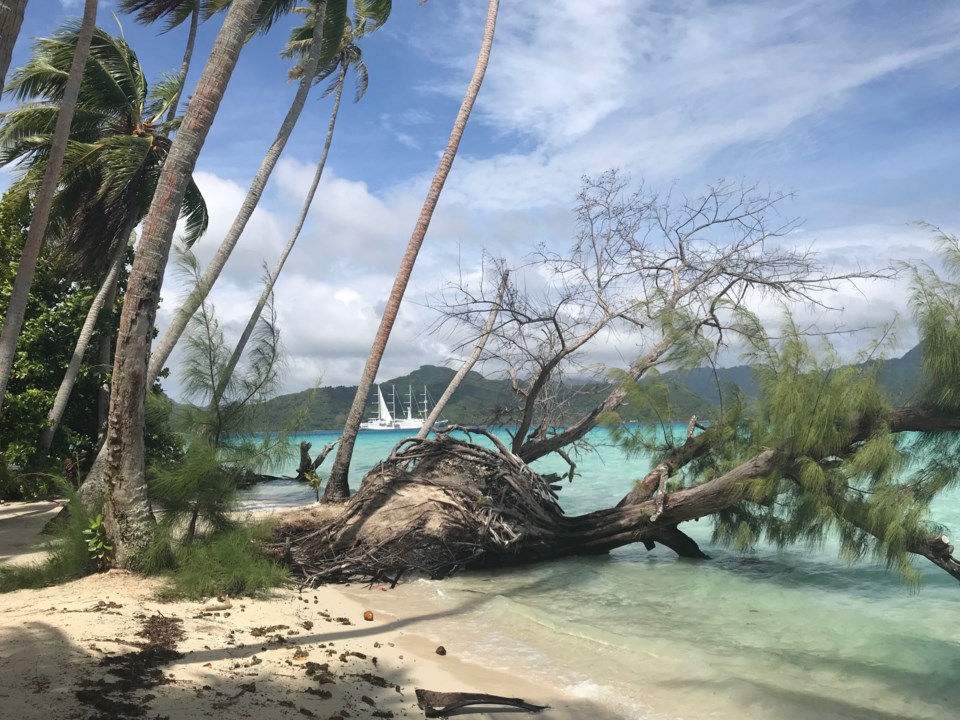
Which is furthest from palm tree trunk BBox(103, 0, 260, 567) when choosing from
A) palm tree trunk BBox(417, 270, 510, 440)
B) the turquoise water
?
palm tree trunk BBox(417, 270, 510, 440)

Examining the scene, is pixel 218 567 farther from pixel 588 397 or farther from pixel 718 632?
pixel 588 397

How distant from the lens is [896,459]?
23.1 feet

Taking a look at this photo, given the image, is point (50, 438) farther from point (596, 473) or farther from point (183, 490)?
point (596, 473)

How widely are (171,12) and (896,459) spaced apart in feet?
49.5

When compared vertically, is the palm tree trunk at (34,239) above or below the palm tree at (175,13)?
below

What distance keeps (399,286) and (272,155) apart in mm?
3223

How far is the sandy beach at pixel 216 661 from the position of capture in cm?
371

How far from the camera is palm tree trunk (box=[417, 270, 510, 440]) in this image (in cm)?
1095

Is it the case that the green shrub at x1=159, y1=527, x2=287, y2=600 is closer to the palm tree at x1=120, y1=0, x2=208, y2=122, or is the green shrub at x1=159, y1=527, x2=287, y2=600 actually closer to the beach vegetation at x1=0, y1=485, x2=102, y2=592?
the beach vegetation at x1=0, y1=485, x2=102, y2=592

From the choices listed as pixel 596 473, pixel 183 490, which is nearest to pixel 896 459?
pixel 183 490

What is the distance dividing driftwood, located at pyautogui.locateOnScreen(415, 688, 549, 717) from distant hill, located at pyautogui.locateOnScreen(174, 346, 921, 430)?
4.46 meters

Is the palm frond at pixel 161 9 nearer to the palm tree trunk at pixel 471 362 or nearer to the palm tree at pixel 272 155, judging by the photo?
the palm tree at pixel 272 155

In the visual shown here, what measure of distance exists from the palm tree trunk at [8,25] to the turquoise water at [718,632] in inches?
207

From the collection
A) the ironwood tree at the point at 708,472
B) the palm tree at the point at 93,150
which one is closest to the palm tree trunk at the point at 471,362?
the ironwood tree at the point at 708,472
